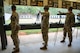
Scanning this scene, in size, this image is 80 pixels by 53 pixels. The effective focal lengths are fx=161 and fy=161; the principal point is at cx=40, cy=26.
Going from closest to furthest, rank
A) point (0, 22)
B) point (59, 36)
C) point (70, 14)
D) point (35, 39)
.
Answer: point (0, 22)
point (70, 14)
point (35, 39)
point (59, 36)

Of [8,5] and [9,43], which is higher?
[8,5]

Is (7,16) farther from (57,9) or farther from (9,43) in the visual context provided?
(57,9)

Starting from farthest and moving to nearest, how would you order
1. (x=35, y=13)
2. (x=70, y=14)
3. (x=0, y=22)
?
(x=35, y=13), (x=70, y=14), (x=0, y=22)

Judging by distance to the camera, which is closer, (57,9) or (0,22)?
(0,22)

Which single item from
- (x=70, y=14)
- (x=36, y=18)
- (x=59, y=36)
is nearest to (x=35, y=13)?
(x=36, y=18)

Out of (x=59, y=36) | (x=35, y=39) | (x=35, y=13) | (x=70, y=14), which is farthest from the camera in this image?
(x=59, y=36)

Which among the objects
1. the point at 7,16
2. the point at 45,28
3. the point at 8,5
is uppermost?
the point at 8,5

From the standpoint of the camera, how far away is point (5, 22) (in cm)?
512

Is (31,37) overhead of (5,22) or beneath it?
beneath

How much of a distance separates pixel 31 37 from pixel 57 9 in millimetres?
1541

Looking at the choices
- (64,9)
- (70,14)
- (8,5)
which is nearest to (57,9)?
(64,9)

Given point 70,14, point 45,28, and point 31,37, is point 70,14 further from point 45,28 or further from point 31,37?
point 31,37

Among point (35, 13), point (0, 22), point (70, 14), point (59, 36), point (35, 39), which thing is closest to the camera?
point (0, 22)

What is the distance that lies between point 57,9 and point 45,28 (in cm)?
119
